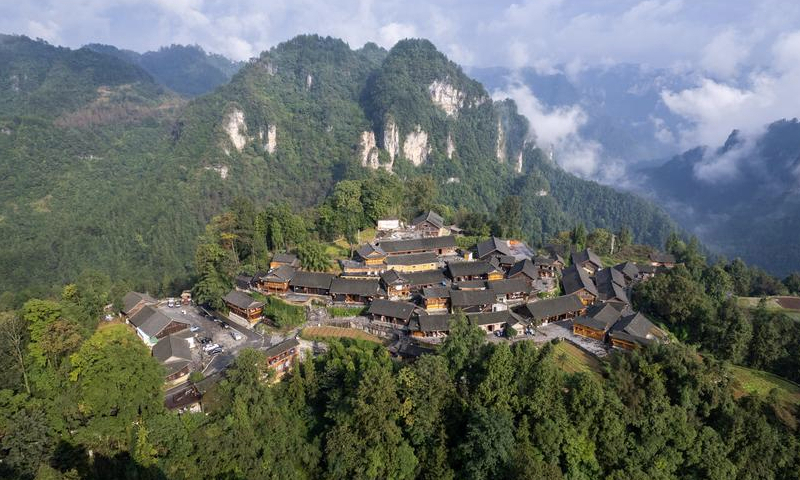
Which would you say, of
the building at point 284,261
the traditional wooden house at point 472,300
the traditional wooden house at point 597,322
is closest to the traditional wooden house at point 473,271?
the traditional wooden house at point 472,300

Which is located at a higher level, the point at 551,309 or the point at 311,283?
the point at 311,283

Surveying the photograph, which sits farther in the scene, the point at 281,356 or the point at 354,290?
the point at 354,290

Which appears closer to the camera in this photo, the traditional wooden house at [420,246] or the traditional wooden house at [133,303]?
the traditional wooden house at [133,303]

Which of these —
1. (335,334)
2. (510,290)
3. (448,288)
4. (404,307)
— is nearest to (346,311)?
(335,334)

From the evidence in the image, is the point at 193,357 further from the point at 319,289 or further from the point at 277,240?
the point at 277,240

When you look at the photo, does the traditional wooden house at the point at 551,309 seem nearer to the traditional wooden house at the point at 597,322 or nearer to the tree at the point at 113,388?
the traditional wooden house at the point at 597,322

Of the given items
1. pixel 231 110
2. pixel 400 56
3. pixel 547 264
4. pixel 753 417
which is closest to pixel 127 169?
pixel 231 110

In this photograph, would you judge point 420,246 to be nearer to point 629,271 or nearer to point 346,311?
point 346,311
